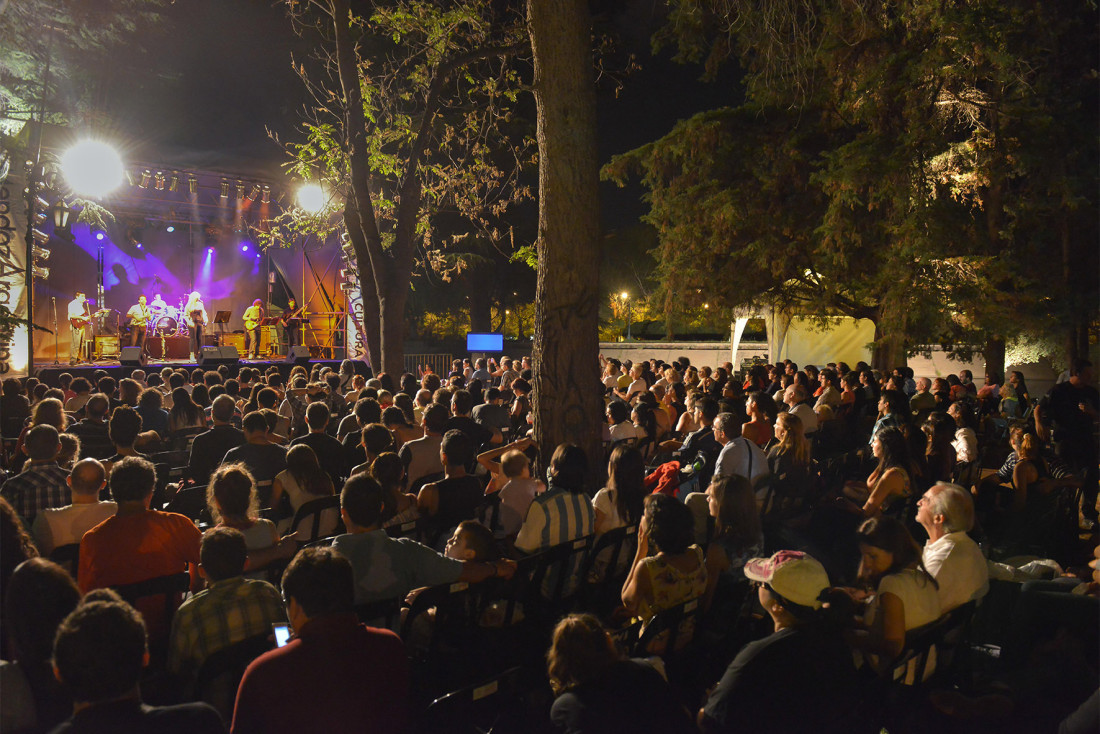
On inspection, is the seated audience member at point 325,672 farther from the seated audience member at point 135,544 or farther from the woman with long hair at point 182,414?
the woman with long hair at point 182,414

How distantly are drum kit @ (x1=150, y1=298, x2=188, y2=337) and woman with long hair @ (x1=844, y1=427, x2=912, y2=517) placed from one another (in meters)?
21.8

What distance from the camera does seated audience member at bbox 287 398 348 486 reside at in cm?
629

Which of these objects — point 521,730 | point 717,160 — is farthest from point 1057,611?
point 717,160

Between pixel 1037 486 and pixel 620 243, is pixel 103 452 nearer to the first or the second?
pixel 1037 486

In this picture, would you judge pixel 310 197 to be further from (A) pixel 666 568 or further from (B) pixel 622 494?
(A) pixel 666 568

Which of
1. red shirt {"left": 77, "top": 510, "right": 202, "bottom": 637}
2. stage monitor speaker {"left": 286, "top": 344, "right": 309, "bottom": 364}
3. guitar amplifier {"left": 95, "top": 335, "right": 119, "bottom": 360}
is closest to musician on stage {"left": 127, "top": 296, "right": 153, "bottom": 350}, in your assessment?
guitar amplifier {"left": 95, "top": 335, "right": 119, "bottom": 360}

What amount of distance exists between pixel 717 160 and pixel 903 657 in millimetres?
15125

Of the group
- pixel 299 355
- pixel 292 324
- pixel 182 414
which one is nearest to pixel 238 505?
pixel 182 414

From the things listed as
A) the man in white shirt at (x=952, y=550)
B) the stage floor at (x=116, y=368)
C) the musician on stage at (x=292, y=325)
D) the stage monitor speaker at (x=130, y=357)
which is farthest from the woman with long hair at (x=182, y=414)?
the musician on stage at (x=292, y=325)

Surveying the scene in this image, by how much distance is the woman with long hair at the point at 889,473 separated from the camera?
5.46 metres

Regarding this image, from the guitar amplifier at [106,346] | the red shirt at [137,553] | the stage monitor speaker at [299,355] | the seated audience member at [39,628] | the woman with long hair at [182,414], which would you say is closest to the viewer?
the seated audience member at [39,628]

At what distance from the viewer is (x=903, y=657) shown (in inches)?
117

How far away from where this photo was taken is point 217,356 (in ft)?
62.8

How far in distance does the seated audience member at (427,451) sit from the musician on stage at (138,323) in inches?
739
